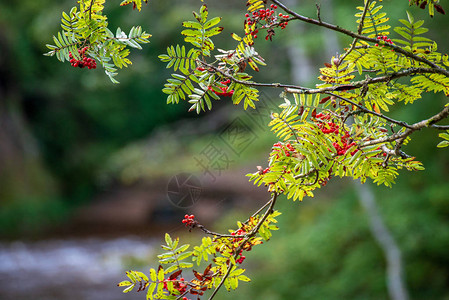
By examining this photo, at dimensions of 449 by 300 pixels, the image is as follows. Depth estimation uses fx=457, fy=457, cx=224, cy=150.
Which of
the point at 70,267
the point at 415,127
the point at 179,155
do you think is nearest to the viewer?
the point at 415,127

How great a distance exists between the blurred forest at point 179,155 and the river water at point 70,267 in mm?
842

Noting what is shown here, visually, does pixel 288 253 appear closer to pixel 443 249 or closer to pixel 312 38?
pixel 443 249

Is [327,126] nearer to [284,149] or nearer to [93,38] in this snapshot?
[284,149]

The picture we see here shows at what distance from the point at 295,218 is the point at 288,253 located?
1800 millimetres

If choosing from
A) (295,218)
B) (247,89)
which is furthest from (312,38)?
(247,89)

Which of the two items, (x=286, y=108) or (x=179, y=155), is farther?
(x=179, y=155)

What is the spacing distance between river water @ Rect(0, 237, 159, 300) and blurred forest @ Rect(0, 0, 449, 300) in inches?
33.1

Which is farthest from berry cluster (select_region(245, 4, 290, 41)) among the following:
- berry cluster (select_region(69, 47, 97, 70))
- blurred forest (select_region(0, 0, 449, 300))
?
blurred forest (select_region(0, 0, 449, 300))

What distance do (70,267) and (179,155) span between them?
3527 millimetres

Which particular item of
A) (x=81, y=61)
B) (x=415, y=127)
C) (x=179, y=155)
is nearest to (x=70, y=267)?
(x=179, y=155)

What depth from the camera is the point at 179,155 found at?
4801 millimetres

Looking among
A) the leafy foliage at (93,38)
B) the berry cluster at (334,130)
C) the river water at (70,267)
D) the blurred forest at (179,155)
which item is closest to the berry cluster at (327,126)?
the berry cluster at (334,130)

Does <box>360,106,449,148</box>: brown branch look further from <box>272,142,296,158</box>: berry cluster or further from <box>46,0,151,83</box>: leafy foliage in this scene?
<box>46,0,151,83</box>: leafy foliage

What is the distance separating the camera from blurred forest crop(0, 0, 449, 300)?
4.18 metres
